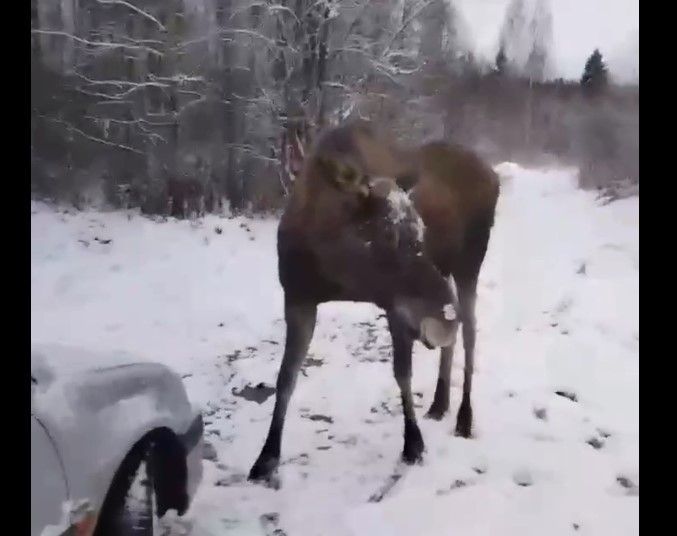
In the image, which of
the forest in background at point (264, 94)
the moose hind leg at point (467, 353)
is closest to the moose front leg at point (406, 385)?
the moose hind leg at point (467, 353)

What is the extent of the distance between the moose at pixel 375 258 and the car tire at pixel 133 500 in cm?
21

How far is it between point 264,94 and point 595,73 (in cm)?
74

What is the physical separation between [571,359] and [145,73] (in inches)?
43.4

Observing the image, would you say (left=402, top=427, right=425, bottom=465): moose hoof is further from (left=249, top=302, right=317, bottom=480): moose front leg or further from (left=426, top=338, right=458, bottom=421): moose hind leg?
(left=249, top=302, right=317, bottom=480): moose front leg

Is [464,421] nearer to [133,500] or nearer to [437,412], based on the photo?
[437,412]

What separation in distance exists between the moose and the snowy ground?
0.03 m

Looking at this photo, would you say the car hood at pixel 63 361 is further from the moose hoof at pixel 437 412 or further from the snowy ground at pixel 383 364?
the moose hoof at pixel 437 412

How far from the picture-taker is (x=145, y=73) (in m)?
1.29

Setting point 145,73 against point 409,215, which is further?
point 409,215

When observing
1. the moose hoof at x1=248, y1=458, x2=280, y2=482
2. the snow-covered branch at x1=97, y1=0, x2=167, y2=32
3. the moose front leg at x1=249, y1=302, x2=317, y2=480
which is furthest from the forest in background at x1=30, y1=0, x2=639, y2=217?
the moose hoof at x1=248, y1=458, x2=280, y2=482

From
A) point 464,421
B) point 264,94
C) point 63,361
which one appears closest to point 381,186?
point 264,94

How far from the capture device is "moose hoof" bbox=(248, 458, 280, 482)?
137 centimetres
